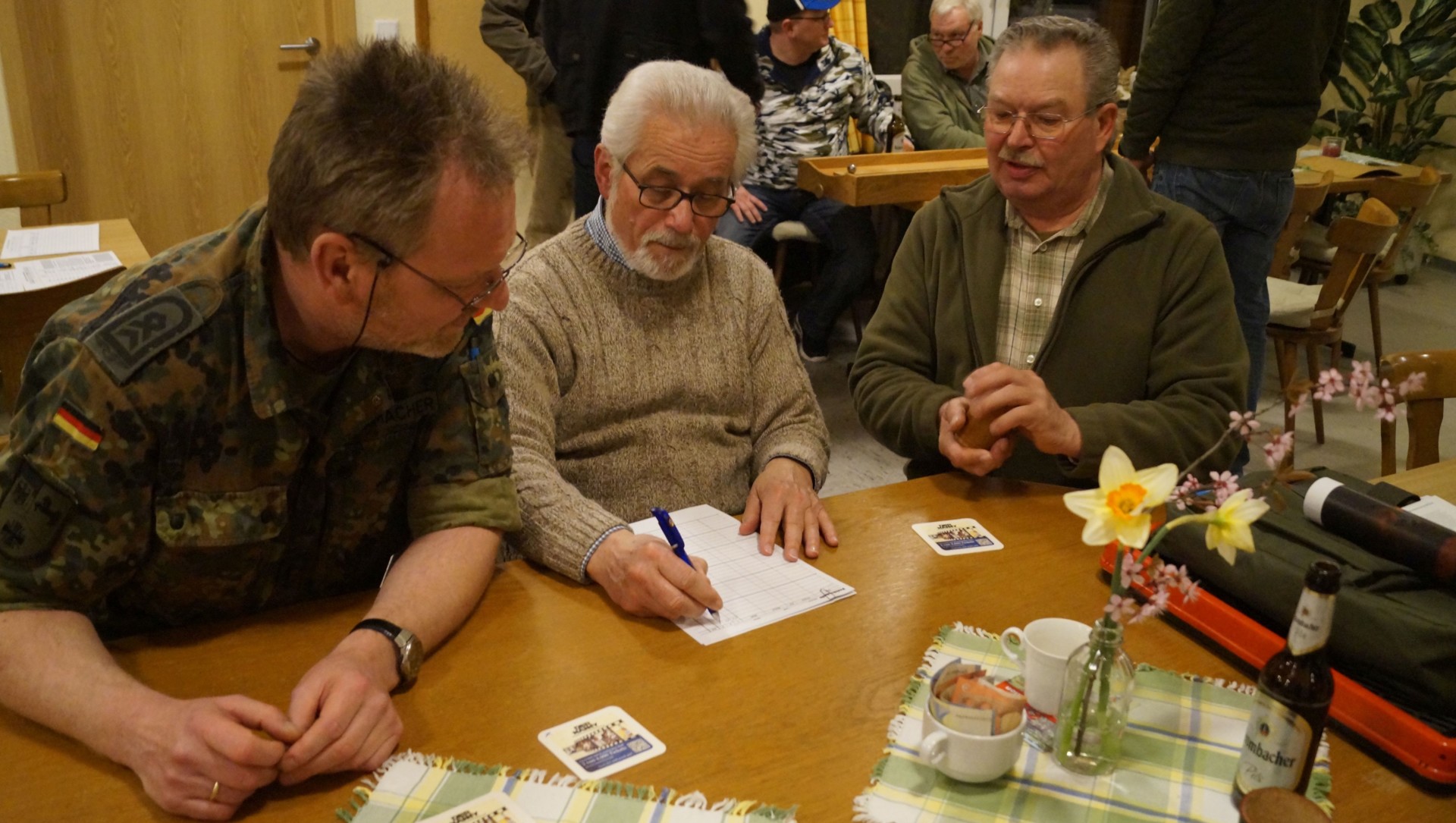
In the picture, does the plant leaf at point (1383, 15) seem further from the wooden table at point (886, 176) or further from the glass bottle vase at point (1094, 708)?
the glass bottle vase at point (1094, 708)

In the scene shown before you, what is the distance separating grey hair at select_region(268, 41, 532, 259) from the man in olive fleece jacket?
261 centimetres

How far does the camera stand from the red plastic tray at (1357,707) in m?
1.07

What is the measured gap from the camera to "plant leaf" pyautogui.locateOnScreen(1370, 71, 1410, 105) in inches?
248

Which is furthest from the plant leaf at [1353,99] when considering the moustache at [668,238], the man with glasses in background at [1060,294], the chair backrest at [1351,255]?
the moustache at [668,238]

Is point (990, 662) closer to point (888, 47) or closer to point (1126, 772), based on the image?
point (1126, 772)

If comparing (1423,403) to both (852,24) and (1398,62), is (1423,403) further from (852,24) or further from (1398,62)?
(1398,62)

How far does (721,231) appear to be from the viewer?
4.35m

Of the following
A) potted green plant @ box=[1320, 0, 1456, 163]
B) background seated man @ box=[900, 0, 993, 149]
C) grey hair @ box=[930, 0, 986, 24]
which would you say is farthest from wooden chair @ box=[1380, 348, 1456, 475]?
potted green plant @ box=[1320, 0, 1456, 163]

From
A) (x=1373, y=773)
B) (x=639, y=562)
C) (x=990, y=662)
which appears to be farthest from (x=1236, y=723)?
(x=639, y=562)

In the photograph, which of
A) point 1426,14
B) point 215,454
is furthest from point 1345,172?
point 215,454

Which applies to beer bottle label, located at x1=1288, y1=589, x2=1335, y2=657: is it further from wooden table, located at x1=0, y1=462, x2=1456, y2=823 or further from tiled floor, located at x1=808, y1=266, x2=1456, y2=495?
tiled floor, located at x1=808, y1=266, x2=1456, y2=495

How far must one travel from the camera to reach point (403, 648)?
1.17 m

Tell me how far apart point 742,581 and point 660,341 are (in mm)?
548

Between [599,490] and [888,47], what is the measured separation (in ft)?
15.8
